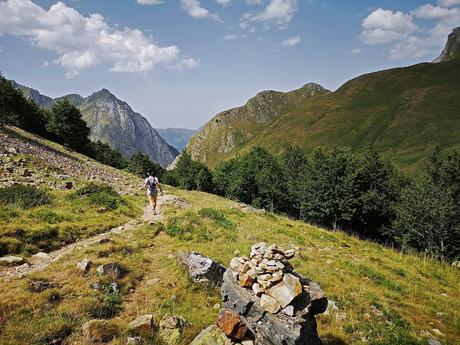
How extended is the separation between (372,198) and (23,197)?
5302 cm

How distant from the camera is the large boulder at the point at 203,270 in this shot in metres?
12.1

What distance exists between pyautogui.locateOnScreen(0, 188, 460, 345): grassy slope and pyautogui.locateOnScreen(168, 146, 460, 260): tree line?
20.2 metres

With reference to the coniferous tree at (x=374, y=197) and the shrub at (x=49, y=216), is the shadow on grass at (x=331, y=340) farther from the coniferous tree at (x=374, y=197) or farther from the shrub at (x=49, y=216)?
the coniferous tree at (x=374, y=197)

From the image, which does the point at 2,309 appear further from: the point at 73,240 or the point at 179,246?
the point at 179,246

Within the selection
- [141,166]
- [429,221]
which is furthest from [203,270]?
[141,166]

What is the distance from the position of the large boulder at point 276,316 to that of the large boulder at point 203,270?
345 centimetres

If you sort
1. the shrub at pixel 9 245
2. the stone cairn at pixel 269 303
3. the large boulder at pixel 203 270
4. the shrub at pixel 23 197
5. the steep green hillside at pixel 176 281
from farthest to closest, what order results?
the shrub at pixel 23 197
the shrub at pixel 9 245
the large boulder at pixel 203 270
the steep green hillside at pixel 176 281
the stone cairn at pixel 269 303

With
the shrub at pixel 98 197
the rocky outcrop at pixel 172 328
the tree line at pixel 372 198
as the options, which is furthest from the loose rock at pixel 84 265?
the tree line at pixel 372 198

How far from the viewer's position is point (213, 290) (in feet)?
39.0

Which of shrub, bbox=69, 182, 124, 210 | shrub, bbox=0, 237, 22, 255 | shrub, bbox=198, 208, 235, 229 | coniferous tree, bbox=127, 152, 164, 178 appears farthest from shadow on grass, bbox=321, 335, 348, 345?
coniferous tree, bbox=127, 152, 164, 178

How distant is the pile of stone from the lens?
7.94 meters

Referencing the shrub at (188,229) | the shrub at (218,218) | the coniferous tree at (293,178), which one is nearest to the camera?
the shrub at (188,229)

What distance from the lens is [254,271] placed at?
866 centimetres

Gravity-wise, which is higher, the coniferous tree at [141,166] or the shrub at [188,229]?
the shrub at [188,229]
